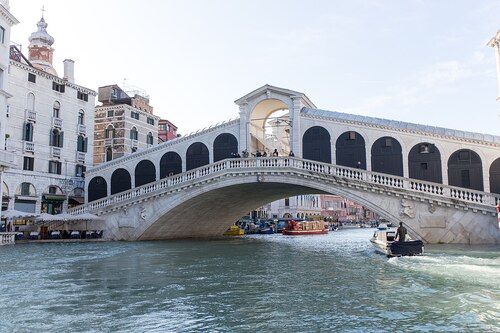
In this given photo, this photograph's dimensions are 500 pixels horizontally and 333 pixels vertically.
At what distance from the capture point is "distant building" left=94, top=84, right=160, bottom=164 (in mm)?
43781

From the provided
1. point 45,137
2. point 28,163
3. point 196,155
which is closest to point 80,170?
point 45,137

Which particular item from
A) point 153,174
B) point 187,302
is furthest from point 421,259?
point 153,174

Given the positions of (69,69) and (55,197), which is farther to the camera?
(69,69)

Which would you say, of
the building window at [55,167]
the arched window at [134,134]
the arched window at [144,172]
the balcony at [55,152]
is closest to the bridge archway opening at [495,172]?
the arched window at [144,172]

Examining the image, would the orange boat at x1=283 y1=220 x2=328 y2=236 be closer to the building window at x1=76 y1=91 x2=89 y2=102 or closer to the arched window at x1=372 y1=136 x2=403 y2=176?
the arched window at x1=372 y1=136 x2=403 y2=176

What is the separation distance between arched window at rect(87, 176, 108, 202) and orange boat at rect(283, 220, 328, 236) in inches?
834

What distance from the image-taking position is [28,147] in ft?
110

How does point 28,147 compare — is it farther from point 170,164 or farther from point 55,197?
point 170,164

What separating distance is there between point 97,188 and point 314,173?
18629mm

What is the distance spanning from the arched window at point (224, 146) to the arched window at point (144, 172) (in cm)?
530

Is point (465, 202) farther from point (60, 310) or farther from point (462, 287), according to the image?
point (60, 310)

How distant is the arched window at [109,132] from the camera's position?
44.2 meters

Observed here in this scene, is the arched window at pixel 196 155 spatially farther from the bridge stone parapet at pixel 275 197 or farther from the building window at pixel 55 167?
the building window at pixel 55 167

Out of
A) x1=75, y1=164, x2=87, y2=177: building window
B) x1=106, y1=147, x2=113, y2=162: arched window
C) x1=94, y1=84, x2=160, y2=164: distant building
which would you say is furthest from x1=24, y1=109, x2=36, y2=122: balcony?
x1=106, y1=147, x2=113, y2=162: arched window
